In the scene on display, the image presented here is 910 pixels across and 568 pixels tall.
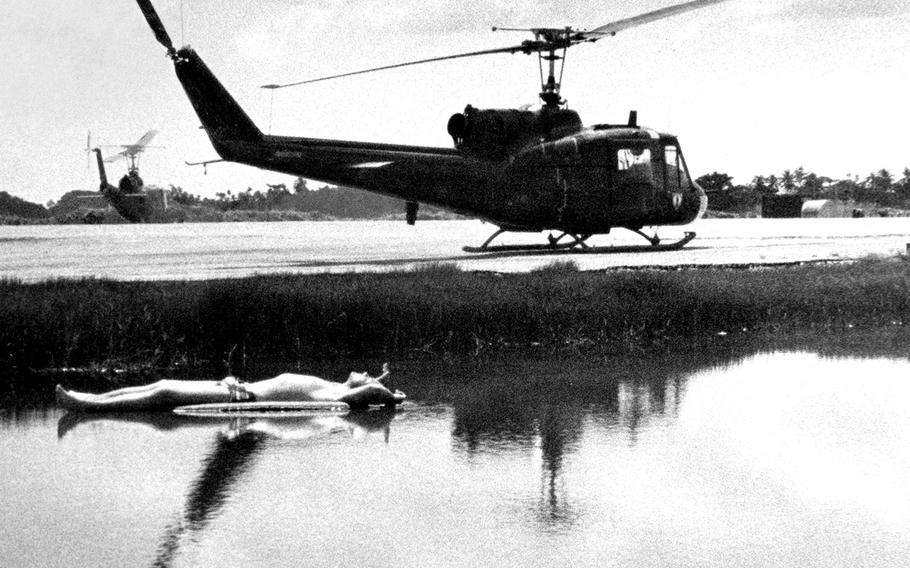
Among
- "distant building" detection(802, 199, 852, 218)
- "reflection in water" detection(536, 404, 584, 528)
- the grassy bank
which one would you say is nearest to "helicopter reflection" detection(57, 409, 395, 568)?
"reflection in water" detection(536, 404, 584, 528)

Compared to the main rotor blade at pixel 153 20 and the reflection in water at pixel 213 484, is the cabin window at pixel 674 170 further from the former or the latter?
the reflection in water at pixel 213 484

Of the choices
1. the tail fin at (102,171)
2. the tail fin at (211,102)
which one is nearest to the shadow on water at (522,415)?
the tail fin at (211,102)

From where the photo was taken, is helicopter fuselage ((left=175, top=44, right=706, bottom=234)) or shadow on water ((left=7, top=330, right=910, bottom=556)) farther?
helicopter fuselage ((left=175, top=44, right=706, bottom=234))

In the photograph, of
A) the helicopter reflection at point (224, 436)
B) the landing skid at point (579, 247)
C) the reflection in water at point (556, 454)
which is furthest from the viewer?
the landing skid at point (579, 247)

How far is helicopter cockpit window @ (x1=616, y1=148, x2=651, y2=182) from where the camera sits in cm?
3180

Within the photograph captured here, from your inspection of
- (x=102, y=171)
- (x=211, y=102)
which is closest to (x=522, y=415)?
(x=211, y=102)

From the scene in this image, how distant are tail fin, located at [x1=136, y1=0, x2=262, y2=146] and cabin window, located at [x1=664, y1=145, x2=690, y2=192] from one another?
33.1ft

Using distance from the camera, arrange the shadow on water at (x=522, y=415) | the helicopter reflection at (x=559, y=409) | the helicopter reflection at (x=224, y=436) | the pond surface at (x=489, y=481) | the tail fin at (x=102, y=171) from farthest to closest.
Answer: the tail fin at (x=102, y=171)
the helicopter reflection at (x=559, y=409)
the shadow on water at (x=522, y=415)
the helicopter reflection at (x=224, y=436)
the pond surface at (x=489, y=481)

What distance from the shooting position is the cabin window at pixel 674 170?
3250cm

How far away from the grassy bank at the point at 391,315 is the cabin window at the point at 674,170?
9296 millimetres

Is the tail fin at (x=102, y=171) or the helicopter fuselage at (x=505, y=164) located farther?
the tail fin at (x=102, y=171)

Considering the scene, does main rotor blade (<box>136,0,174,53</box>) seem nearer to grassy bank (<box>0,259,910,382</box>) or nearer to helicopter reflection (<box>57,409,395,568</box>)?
grassy bank (<box>0,259,910,382</box>)

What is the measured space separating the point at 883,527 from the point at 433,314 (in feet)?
32.7

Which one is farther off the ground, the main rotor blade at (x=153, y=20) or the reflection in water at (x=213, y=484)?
the main rotor blade at (x=153, y=20)
